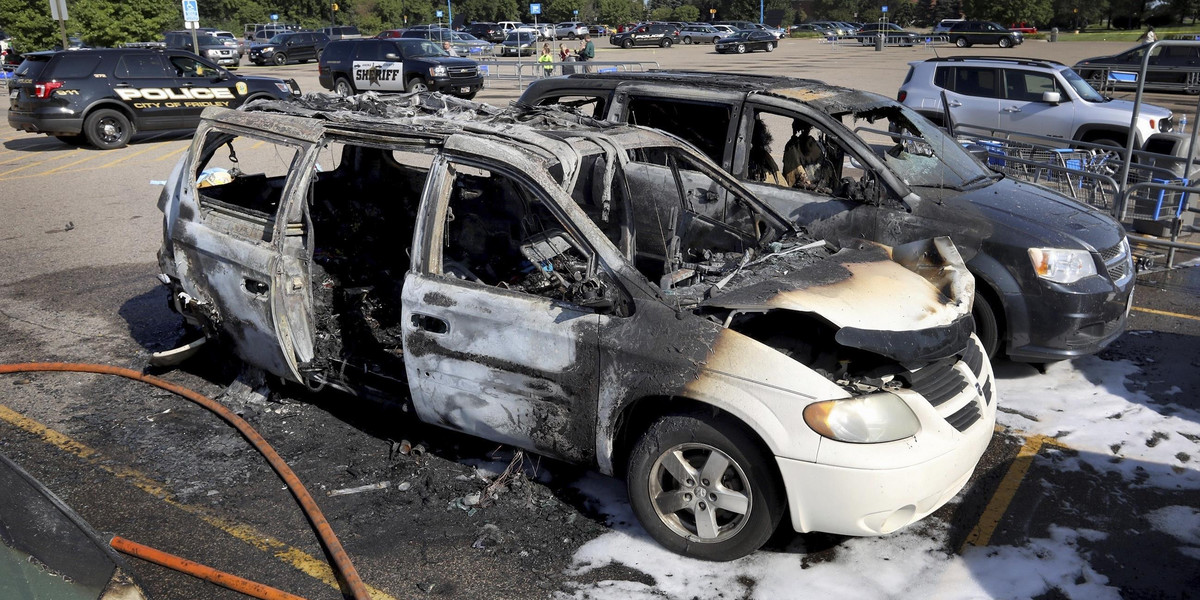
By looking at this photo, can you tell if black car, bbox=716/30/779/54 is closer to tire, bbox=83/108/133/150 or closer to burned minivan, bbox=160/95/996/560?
tire, bbox=83/108/133/150

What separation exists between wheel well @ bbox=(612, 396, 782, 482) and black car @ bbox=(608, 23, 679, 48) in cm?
5180

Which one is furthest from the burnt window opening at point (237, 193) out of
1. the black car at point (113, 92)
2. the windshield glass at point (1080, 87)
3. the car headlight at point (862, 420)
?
the windshield glass at point (1080, 87)

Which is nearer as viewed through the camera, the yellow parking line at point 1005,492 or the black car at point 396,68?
the yellow parking line at point 1005,492

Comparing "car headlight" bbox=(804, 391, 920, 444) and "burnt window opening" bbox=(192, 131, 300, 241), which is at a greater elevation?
"burnt window opening" bbox=(192, 131, 300, 241)

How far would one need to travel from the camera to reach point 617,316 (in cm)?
388

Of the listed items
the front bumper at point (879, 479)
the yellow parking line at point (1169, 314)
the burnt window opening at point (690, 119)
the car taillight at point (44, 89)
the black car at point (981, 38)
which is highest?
the black car at point (981, 38)

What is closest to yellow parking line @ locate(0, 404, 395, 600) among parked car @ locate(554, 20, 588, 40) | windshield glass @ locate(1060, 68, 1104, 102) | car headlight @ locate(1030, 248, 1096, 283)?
car headlight @ locate(1030, 248, 1096, 283)

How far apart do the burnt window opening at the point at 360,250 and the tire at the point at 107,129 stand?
42.1 ft

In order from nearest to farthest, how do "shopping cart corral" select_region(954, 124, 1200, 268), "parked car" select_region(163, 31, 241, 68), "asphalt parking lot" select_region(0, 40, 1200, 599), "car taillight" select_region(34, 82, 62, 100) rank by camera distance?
"asphalt parking lot" select_region(0, 40, 1200, 599)
"shopping cart corral" select_region(954, 124, 1200, 268)
"car taillight" select_region(34, 82, 62, 100)
"parked car" select_region(163, 31, 241, 68)

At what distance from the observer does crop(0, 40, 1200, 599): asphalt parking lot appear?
3.84 meters

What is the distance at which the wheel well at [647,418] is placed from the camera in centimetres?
372

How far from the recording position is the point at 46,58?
16.2m

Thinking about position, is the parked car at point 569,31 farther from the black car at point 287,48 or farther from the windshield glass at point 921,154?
the windshield glass at point 921,154

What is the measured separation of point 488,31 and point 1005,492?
189 ft
